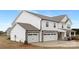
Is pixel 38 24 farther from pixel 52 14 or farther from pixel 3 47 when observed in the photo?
pixel 3 47

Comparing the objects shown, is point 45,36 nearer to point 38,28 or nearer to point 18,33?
point 38,28

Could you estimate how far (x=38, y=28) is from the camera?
3020 millimetres

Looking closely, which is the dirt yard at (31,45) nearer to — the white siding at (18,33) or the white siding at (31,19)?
the white siding at (18,33)

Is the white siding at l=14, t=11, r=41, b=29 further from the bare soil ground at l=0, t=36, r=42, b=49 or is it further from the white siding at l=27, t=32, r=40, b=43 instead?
the bare soil ground at l=0, t=36, r=42, b=49

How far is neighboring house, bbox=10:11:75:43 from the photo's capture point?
9.76ft

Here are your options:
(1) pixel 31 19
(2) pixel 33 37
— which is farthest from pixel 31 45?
(1) pixel 31 19

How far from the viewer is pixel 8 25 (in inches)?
117

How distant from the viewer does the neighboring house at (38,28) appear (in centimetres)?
297

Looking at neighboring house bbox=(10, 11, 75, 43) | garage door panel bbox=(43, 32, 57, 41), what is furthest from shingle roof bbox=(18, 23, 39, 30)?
garage door panel bbox=(43, 32, 57, 41)

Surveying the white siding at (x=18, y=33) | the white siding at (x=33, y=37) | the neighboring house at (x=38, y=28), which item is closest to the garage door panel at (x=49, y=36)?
the neighboring house at (x=38, y=28)
